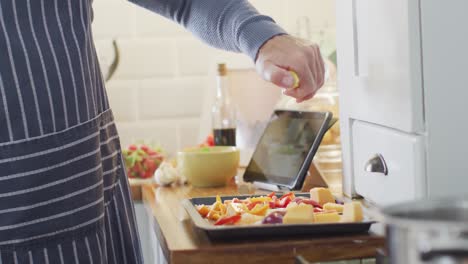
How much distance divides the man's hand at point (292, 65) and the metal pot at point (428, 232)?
0.55 metres

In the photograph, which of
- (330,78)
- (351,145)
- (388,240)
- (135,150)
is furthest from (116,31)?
(388,240)

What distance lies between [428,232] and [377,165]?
2.34 feet

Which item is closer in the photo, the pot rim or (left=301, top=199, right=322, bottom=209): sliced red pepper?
the pot rim

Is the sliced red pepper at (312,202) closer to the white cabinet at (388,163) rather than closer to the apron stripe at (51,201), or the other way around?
the white cabinet at (388,163)

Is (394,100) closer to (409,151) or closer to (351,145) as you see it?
(409,151)

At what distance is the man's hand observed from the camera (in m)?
1.16

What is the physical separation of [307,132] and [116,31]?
980 mm

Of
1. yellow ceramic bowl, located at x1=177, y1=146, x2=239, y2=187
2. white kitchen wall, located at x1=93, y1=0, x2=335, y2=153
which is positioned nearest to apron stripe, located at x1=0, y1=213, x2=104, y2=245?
yellow ceramic bowl, located at x1=177, y1=146, x2=239, y2=187

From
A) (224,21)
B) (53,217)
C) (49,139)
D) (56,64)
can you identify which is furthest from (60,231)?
(224,21)

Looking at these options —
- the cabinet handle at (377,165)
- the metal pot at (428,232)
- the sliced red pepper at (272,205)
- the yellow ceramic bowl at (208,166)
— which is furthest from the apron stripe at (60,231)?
the metal pot at (428,232)

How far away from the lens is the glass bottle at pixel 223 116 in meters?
2.04

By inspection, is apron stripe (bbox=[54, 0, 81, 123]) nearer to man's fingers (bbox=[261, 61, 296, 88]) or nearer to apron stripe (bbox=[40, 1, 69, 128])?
apron stripe (bbox=[40, 1, 69, 128])

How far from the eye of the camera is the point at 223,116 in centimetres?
209

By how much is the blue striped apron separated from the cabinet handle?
40 centimetres
